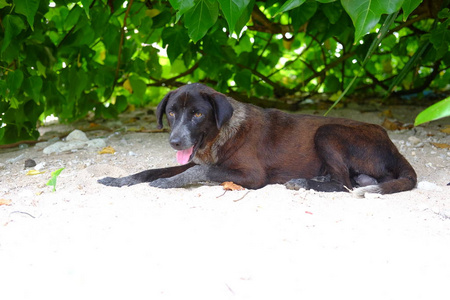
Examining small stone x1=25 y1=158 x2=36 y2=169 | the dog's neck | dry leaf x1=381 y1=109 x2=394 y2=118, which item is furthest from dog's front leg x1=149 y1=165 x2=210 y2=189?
dry leaf x1=381 y1=109 x2=394 y2=118

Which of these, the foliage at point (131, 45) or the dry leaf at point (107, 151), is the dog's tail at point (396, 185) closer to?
the foliage at point (131, 45)

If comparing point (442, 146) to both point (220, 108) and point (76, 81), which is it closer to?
point (220, 108)

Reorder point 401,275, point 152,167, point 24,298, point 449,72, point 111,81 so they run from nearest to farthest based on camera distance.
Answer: point 24,298, point 401,275, point 152,167, point 111,81, point 449,72

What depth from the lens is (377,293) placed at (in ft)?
7.65

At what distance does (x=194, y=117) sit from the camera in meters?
4.20

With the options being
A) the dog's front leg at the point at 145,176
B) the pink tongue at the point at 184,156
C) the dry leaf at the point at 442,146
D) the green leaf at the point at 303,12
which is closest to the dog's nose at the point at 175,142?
the pink tongue at the point at 184,156

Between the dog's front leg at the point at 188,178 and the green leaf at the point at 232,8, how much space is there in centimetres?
139

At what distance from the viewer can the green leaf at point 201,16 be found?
3.54 metres

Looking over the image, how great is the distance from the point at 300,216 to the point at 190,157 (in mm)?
1302

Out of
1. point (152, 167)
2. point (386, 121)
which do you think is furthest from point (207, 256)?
point (386, 121)

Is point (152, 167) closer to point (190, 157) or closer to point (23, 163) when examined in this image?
point (190, 157)

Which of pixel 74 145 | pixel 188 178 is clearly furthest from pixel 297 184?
pixel 74 145

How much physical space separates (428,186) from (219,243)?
192cm

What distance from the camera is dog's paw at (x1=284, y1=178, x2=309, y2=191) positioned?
161 inches
